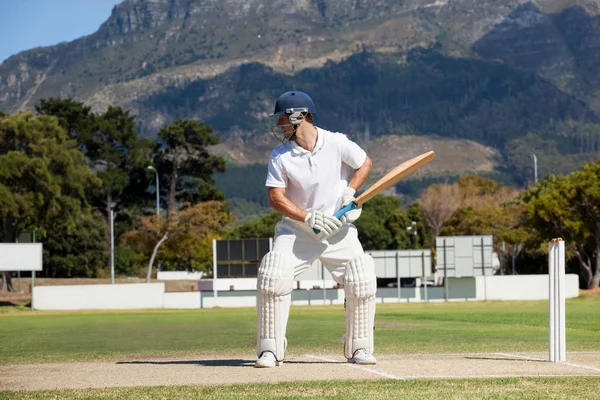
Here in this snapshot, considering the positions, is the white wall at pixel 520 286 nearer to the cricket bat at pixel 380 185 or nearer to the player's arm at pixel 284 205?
the cricket bat at pixel 380 185

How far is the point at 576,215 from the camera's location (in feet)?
243

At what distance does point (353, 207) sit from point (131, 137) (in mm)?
111462

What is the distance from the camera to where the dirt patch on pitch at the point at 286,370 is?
36.8 feet

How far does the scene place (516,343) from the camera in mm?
18578

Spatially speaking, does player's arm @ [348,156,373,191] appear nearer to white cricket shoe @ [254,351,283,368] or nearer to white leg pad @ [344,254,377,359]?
white leg pad @ [344,254,377,359]

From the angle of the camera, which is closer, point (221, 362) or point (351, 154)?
point (351, 154)

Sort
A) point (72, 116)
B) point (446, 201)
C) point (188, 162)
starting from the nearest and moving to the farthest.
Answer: point (72, 116)
point (188, 162)
point (446, 201)

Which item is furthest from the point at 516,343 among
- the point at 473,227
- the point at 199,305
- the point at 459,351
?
the point at 473,227

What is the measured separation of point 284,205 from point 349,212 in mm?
729

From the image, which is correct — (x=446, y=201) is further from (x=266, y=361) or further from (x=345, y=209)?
(x=266, y=361)

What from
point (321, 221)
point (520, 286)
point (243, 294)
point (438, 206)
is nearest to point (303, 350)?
point (321, 221)

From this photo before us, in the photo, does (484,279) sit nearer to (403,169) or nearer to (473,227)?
(473,227)

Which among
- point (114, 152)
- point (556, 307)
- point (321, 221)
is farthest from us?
point (114, 152)

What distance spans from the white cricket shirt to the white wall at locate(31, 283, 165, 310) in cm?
4658
